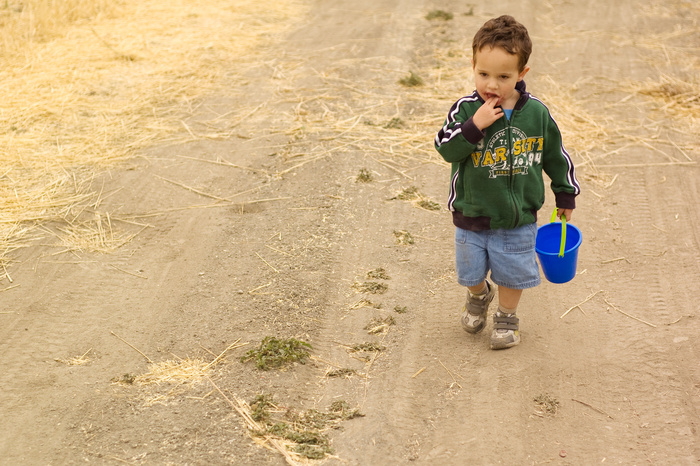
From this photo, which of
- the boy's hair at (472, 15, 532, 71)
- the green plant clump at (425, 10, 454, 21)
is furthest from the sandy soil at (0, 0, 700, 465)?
the green plant clump at (425, 10, 454, 21)

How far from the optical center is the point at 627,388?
3668 millimetres

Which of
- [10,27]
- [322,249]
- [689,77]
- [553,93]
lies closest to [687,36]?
[689,77]

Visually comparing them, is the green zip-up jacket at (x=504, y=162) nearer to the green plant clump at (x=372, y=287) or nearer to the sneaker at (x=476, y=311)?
the sneaker at (x=476, y=311)

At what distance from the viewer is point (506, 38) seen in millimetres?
3221

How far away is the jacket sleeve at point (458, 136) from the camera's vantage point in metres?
3.31

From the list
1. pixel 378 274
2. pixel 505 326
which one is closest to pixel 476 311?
pixel 505 326

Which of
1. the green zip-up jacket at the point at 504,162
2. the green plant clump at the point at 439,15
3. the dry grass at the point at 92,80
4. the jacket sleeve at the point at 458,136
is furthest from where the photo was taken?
the green plant clump at the point at 439,15

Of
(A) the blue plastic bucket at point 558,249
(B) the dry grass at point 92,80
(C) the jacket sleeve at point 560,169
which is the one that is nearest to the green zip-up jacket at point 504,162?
(C) the jacket sleeve at point 560,169

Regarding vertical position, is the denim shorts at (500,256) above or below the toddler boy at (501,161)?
below

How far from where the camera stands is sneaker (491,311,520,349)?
3906 mm

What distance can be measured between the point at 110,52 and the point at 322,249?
553 cm

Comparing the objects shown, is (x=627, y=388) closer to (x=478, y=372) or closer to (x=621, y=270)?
(x=478, y=372)

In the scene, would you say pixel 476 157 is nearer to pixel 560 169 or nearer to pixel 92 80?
pixel 560 169

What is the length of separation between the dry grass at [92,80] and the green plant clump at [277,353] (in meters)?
1.81
